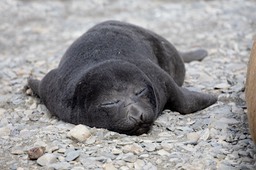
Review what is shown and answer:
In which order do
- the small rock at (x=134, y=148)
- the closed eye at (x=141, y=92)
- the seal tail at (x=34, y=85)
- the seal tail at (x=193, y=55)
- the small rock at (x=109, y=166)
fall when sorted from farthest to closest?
the seal tail at (x=193, y=55), the seal tail at (x=34, y=85), the closed eye at (x=141, y=92), the small rock at (x=134, y=148), the small rock at (x=109, y=166)

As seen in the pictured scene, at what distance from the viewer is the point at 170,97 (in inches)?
211

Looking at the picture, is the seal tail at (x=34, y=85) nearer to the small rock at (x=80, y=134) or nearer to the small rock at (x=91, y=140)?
the small rock at (x=80, y=134)

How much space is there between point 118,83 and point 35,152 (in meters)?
0.91

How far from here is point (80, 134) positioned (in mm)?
4691

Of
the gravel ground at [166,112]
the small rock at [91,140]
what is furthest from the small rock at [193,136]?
the small rock at [91,140]

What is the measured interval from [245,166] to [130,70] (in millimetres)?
A: 1351

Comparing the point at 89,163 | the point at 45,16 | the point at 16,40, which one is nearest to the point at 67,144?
the point at 89,163

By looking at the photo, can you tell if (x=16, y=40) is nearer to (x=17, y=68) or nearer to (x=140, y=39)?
(x=17, y=68)

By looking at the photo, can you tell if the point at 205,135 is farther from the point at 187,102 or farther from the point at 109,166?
the point at 109,166

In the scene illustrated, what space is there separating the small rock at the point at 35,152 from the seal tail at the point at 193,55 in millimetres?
2897

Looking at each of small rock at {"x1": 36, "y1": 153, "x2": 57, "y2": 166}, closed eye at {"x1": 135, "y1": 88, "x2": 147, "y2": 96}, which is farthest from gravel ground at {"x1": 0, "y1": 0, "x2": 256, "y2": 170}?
closed eye at {"x1": 135, "y1": 88, "x2": 147, "y2": 96}

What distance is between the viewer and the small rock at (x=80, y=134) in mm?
4676

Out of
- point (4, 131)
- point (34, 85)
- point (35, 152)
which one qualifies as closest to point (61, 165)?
point (35, 152)

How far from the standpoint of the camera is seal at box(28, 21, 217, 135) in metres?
4.81
